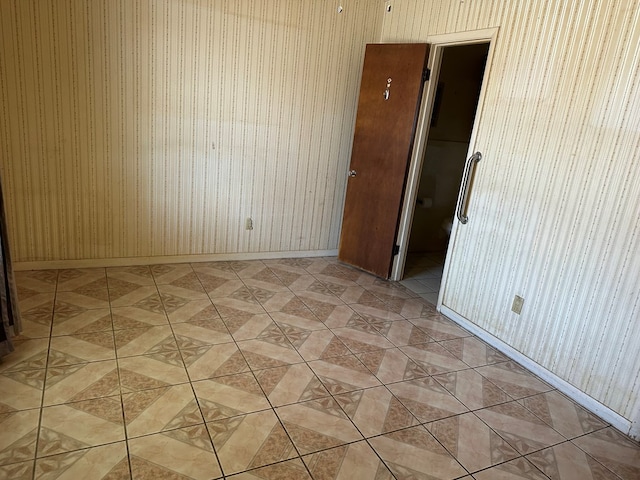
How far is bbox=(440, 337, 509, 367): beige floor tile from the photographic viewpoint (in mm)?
2711

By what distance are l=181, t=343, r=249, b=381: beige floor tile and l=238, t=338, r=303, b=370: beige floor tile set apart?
0.16 ft

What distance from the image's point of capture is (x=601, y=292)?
2283mm

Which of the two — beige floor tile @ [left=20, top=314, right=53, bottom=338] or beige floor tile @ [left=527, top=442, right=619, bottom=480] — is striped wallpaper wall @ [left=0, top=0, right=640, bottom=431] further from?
beige floor tile @ [left=20, top=314, right=53, bottom=338]

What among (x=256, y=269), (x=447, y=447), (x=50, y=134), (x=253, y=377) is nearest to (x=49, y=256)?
(x=50, y=134)

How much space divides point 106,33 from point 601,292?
359 centimetres

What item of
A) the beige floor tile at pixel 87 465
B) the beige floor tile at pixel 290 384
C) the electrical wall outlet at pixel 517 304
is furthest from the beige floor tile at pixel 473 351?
the beige floor tile at pixel 87 465

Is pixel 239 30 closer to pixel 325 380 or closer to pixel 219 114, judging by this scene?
pixel 219 114

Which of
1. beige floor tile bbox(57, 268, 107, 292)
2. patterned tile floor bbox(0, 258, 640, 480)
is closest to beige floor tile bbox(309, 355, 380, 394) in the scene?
patterned tile floor bbox(0, 258, 640, 480)

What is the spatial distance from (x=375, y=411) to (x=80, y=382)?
1.43 metres

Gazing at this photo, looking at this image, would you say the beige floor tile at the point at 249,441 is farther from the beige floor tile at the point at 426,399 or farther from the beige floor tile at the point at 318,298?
the beige floor tile at the point at 318,298

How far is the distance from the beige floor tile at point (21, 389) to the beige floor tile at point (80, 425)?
0.11m

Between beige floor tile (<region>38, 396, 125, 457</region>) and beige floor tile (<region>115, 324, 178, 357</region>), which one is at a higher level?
beige floor tile (<region>38, 396, 125, 457</region>)

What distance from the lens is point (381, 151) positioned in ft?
12.3

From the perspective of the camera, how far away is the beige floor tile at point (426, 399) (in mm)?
2143
